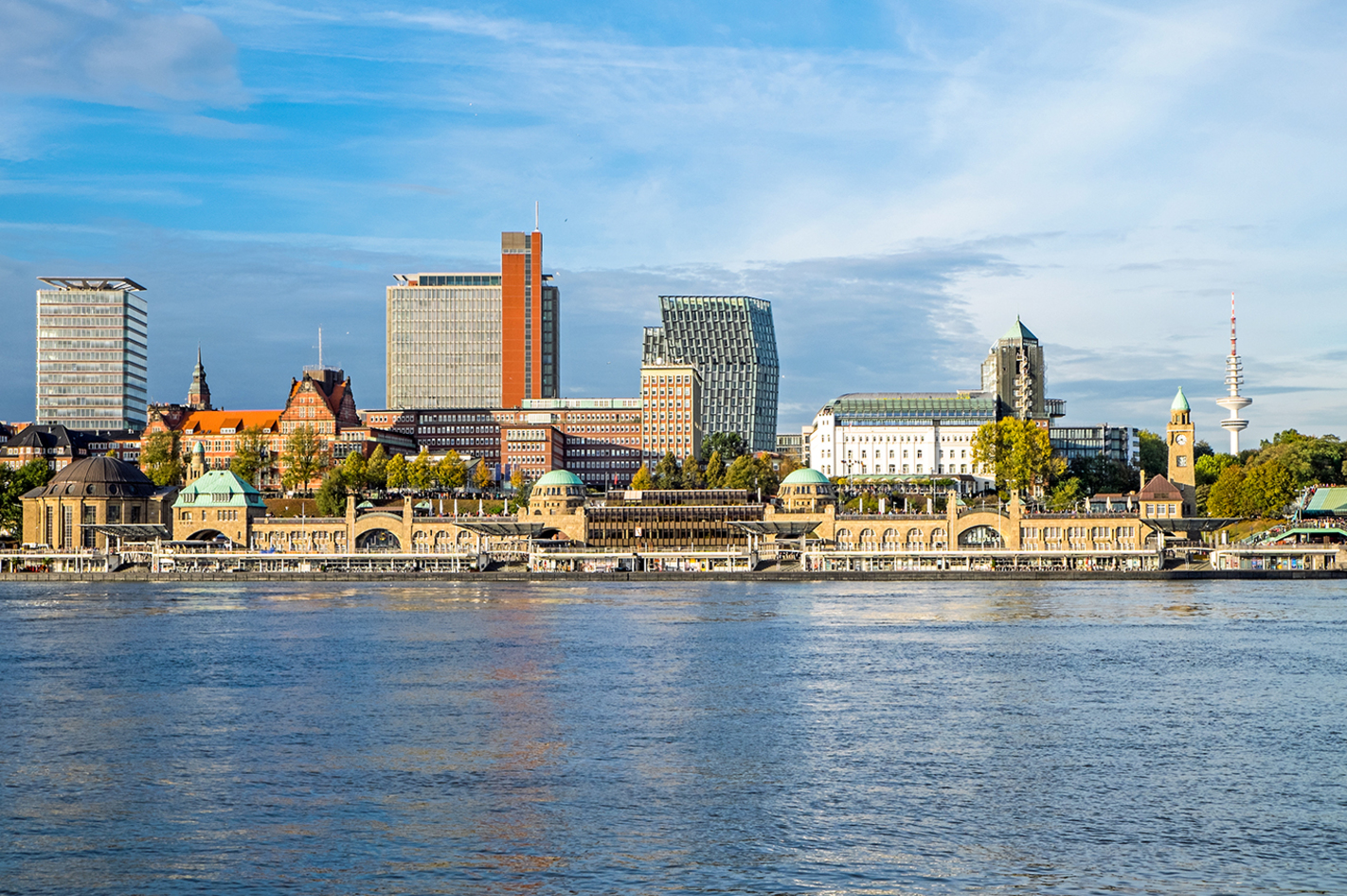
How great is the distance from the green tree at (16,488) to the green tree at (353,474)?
37266 millimetres

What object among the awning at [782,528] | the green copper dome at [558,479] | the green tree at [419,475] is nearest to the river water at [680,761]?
the awning at [782,528]

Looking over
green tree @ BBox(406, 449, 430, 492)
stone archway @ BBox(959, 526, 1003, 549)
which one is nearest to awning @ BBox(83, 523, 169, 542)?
green tree @ BBox(406, 449, 430, 492)

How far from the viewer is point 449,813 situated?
113ft

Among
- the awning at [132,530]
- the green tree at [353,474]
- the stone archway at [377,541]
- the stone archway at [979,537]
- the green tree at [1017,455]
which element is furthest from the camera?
the green tree at [353,474]

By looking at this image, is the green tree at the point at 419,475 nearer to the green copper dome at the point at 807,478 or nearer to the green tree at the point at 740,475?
the green tree at the point at 740,475

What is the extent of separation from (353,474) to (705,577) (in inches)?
2665

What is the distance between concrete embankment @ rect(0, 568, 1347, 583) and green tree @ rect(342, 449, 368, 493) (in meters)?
37.6

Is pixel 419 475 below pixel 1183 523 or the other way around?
the other way around

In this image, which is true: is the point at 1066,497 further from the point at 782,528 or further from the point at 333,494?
the point at 333,494

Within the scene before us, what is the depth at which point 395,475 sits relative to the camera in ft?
647

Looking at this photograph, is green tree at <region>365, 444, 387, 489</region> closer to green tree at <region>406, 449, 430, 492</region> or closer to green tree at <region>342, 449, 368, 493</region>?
green tree at <region>342, 449, 368, 493</region>

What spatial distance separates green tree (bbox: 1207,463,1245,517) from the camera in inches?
6235

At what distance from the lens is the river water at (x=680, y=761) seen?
98.1 ft

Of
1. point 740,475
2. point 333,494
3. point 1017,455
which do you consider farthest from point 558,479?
point 1017,455
